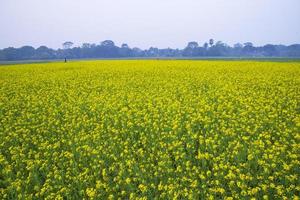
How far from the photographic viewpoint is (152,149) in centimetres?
769

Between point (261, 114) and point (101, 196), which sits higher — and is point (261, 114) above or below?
above

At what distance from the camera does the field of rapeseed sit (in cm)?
615

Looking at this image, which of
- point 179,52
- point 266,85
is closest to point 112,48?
point 179,52

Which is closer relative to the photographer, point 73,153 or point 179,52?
point 73,153

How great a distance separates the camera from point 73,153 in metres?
8.18

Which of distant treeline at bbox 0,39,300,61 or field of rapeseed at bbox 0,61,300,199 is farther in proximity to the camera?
distant treeline at bbox 0,39,300,61

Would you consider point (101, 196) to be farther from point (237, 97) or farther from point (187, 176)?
point (237, 97)

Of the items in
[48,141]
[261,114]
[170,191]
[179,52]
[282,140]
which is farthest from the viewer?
[179,52]

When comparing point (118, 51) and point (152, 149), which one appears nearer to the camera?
point (152, 149)

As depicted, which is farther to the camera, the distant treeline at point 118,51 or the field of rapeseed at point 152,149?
the distant treeline at point 118,51

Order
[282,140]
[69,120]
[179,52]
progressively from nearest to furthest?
[282,140]
[69,120]
[179,52]

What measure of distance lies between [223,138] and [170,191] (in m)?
2.76

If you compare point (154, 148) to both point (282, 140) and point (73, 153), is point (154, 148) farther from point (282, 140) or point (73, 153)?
point (282, 140)

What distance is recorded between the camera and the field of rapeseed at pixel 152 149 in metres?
6.15
